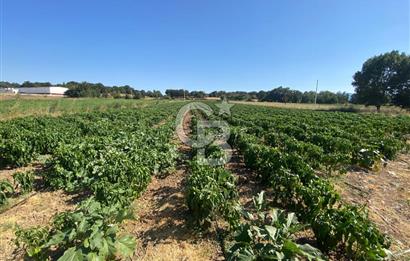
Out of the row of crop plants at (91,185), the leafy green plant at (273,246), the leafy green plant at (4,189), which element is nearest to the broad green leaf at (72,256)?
the row of crop plants at (91,185)

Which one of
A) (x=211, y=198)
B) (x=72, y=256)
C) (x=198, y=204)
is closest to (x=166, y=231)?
(x=198, y=204)

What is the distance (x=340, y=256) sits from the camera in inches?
143

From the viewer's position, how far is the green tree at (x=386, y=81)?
144ft

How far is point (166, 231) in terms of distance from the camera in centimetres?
433

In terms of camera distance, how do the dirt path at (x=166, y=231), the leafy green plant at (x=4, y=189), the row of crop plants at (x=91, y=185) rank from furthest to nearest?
the leafy green plant at (x=4, y=189) → the dirt path at (x=166, y=231) → the row of crop plants at (x=91, y=185)

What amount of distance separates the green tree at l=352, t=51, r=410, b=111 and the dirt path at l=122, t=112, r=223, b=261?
50.0m

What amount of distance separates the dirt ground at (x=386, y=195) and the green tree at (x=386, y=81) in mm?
43710

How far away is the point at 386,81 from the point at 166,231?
53552 millimetres

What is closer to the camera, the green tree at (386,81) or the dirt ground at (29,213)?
the dirt ground at (29,213)

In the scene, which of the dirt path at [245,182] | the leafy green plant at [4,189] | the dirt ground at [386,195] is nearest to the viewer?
the dirt ground at [386,195]

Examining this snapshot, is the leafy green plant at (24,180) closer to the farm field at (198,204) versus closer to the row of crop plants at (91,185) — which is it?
the farm field at (198,204)

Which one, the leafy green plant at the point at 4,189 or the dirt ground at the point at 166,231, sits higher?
the leafy green plant at the point at 4,189

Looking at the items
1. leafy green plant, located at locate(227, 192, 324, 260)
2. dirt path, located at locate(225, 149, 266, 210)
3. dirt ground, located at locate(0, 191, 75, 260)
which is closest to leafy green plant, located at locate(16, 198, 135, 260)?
dirt ground, located at locate(0, 191, 75, 260)

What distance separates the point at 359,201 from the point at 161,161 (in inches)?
192
